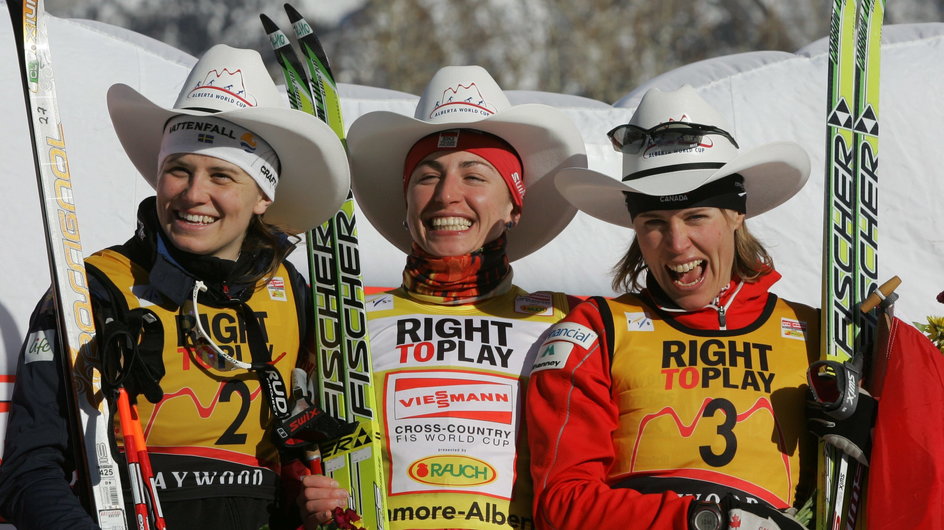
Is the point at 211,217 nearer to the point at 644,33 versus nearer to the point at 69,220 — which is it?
the point at 69,220

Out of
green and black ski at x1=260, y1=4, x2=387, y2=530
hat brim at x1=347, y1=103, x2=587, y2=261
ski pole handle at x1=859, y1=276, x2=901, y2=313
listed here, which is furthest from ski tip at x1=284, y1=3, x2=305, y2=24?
ski pole handle at x1=859, y1=276, x2=901, y2=313

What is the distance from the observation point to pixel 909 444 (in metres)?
2.97

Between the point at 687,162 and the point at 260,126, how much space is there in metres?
1.16

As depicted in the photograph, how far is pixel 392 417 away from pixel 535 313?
0.54 metres

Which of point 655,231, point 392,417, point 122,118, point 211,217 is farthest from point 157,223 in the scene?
point 655,231

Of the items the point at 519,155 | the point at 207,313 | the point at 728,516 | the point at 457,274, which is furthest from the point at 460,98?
the point at 728,516

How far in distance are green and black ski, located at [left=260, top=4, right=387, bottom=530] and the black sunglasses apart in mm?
865

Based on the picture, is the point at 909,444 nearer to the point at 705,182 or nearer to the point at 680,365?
the point at 680,365

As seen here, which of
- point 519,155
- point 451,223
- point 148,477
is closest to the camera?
point 148,477

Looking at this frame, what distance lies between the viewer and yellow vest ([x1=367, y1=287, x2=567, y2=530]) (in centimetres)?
318

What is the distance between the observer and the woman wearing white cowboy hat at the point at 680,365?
116 inches

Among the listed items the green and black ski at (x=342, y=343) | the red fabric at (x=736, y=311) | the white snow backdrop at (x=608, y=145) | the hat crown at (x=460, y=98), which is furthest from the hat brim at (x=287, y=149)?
the white snow backdrop at (x=608, y=145)

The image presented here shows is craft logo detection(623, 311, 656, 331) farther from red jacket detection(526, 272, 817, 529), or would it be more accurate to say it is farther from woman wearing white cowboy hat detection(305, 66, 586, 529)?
woman wearing white cowboy hat detection(305, 66, 586, 529)

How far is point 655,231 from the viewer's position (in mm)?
3205
